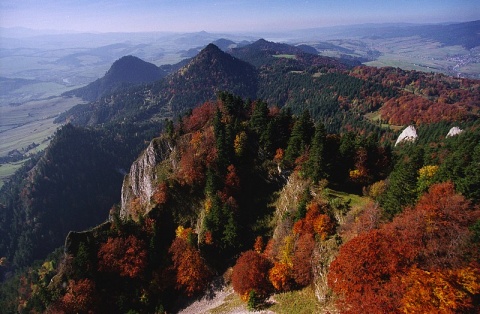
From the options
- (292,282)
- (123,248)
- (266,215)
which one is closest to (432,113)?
(266,215)

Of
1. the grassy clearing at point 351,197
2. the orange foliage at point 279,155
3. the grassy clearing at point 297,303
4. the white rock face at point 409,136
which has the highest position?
the orange foliage at point 279,155

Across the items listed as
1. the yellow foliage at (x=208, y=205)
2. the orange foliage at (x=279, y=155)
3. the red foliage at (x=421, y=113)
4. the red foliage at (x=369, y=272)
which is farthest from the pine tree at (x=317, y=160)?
the red foliage at (x=421, y=113)

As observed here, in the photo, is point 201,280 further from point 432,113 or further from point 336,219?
point 432,113

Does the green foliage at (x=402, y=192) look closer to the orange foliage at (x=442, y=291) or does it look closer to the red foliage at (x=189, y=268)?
the orange foliage at (x=442, y=291)

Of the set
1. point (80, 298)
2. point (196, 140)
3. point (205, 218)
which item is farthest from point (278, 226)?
point (80, 298)

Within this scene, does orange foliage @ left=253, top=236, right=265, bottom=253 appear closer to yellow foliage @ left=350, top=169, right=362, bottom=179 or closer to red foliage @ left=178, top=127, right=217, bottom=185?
red foliage @ left=178, top=127, right=217, bottom=185
